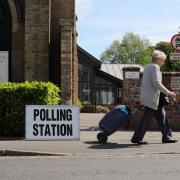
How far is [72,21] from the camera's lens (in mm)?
19328

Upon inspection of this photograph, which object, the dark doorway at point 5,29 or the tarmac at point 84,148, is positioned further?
the dark doorway at point 5,29

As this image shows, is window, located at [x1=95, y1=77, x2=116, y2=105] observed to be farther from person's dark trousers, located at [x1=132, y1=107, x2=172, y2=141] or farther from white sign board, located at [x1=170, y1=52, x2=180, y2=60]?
person's dark trousers, located at [x1=132, y1=107, x2=172, y2=141]

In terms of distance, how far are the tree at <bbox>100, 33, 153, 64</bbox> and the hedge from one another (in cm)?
9000

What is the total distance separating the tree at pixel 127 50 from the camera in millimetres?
106125

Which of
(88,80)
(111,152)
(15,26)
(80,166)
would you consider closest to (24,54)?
(15,26)

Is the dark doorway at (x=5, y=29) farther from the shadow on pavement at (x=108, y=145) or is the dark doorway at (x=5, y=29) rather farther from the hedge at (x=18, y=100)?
the shadow on pavement at (x=108, y=145)

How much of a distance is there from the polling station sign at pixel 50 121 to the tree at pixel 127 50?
9102cm

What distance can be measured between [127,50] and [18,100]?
96.6 metres

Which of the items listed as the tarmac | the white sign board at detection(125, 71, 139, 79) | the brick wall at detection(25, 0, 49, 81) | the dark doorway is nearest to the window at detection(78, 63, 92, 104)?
the dark doorway

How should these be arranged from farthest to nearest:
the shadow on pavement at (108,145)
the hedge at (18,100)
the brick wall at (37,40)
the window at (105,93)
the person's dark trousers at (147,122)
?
1. the window at (105,93)
2. the brick wall at (37,40)
3. the hedge at (18,100)
4. the person's dark trousers at (147,122)
5. the shadow on pavement at (108,145)

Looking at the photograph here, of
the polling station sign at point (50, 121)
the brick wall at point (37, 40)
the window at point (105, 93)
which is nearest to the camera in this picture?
the polling station sign at point (50, 121)

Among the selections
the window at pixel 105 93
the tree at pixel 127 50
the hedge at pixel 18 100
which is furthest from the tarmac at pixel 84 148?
the tree at pixel 127 50

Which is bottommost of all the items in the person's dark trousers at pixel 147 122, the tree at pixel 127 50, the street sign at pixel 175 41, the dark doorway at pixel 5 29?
the person's dark trousers at pixel 147 122

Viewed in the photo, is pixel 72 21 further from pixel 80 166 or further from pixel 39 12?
pixel 80 166
